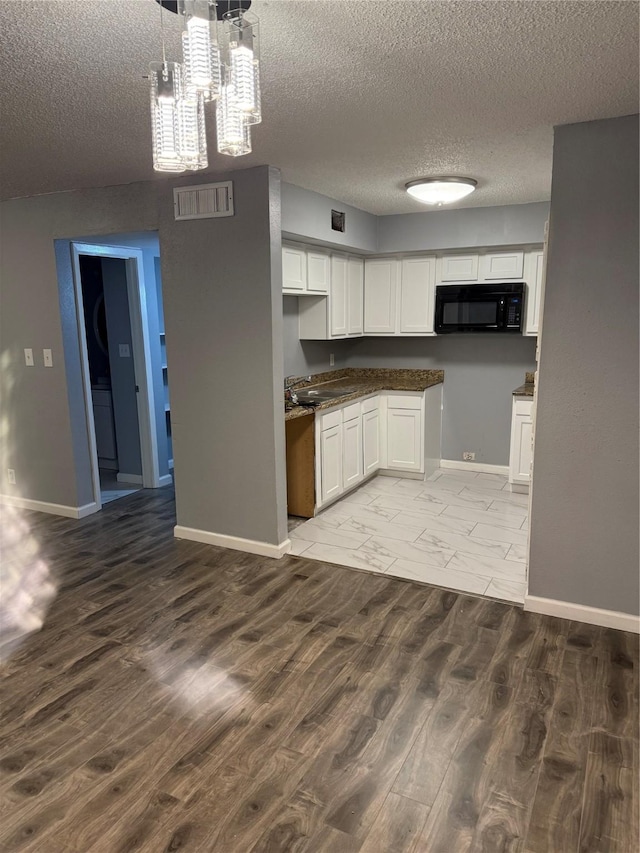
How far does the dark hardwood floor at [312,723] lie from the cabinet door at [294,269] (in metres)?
2.15

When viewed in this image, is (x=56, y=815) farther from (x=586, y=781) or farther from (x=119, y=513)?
(x=119, y=513)

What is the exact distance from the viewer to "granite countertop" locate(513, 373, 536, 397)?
4883 mm

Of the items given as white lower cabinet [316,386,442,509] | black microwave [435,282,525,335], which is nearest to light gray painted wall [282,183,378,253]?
black microwave [435,282,525,335]

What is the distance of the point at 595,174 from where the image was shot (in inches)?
105

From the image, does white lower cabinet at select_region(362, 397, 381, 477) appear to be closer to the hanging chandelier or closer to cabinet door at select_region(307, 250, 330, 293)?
cabinet door at select_region(307, 250, 330, 293)

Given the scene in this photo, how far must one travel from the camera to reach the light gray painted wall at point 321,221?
12.9 feet

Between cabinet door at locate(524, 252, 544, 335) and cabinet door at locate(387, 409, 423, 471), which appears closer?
cabinet door at locate(524, 252, 544, 335)

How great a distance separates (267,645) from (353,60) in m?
2.45

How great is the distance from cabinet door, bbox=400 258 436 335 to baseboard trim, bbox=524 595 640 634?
303cm

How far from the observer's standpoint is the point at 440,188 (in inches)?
147

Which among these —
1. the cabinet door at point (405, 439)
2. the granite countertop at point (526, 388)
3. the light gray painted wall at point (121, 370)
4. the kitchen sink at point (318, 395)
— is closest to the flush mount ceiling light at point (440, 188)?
the kitchen sink at point (318, 395)

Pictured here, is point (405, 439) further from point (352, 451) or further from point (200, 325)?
point (200, 325)

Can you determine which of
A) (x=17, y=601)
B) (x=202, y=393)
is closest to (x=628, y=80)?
(x=202, y=393)

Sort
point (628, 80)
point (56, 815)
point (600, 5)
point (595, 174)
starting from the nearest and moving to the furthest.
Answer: point (600, 5)
point (56, 815)
point (628, 80)
point (595, 174)
